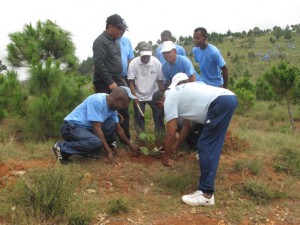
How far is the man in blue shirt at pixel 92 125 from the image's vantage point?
4.08 metres

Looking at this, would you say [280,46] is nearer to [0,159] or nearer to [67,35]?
[67,35]

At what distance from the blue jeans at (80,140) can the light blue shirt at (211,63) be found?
1.77m

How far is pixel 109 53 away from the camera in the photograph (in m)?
4.70

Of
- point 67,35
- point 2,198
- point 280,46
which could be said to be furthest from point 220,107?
point 280,46

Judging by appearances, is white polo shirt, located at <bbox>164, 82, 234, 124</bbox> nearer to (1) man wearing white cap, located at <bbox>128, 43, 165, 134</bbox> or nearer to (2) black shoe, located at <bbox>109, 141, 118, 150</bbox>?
(2) black shoe, located at <bbox>109, 141, 118, 150</bbox>

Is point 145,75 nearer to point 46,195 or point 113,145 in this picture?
point 113,145

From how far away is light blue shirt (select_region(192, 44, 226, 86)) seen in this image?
514 centimetres

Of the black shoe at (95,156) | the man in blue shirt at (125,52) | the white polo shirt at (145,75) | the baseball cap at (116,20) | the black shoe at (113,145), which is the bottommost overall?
the black shoe at (95,156)

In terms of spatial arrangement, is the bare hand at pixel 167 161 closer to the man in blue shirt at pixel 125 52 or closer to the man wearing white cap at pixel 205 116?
the man wearing white cap at pixel 205 116

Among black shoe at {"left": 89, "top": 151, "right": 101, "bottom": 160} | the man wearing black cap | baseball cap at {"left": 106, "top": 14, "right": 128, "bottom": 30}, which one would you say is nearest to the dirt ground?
black shoe at {"left": 89, "top": 151, "right": 101, "bottom": 160}

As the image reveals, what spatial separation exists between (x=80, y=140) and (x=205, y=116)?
1.51 metres

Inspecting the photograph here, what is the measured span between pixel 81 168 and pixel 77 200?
94cm

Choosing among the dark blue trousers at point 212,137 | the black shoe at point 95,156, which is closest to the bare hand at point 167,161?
the dark blue trousers at point 212,137

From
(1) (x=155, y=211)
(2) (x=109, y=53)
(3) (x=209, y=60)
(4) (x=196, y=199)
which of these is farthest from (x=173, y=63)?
(1) (x=155, y=211)
